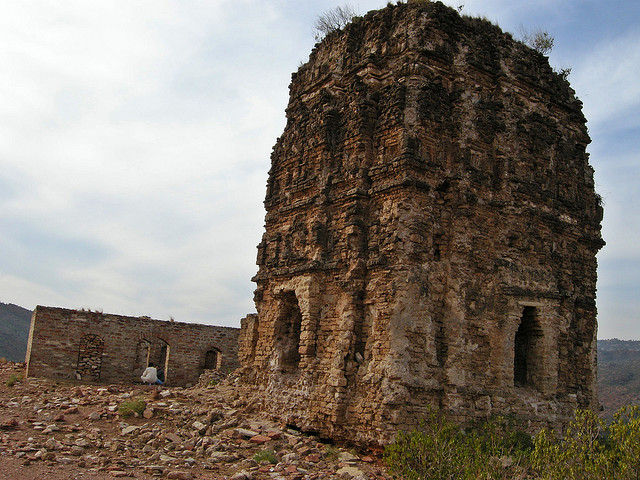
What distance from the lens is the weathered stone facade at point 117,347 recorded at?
57.0ft

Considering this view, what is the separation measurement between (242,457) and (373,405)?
6.79 feet

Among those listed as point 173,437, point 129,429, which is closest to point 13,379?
point 129,429

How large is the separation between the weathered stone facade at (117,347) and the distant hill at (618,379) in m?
16.2

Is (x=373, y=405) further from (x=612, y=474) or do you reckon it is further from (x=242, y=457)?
(x=612, y=474)

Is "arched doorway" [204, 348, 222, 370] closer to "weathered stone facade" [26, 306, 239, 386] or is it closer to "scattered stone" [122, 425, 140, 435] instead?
"weathered stone facade" [26, 306, 239, 386]

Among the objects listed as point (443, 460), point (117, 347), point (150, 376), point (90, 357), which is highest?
point (117, 347)

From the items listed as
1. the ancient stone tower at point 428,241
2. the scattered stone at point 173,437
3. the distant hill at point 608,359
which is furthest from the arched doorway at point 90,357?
the distant hill at point 608,359

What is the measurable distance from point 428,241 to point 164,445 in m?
5.20

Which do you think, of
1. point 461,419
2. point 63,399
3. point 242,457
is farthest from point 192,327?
point 461,419

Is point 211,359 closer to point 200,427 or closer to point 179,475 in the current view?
point 200,427

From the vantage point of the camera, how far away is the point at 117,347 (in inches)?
722

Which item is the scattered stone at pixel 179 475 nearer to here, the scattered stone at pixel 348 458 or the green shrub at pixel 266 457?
the green shrub at pixel 266 457

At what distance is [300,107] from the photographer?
1196 cm

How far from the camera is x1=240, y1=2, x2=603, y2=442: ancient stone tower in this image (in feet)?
28.9
